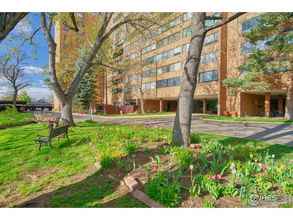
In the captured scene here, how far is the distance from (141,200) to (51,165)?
325 cm

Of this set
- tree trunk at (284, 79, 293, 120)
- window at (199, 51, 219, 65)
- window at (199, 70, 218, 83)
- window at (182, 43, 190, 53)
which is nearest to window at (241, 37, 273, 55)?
window at (199, 51, 219, 65)

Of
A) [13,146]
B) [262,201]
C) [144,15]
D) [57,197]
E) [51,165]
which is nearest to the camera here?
[262,201]

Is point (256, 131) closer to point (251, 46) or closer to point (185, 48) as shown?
point (251, 46)

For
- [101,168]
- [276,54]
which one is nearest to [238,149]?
[101,168]

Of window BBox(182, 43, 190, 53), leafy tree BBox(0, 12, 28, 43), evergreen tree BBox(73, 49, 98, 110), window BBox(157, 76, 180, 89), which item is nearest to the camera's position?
leafy tree BBox(0, 12, 28, 43)

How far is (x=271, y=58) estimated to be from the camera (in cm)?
1518

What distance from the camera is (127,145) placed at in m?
4.60

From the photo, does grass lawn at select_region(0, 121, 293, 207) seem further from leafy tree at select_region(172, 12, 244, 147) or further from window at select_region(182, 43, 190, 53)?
window at select_region(182, 43, 190, 53)

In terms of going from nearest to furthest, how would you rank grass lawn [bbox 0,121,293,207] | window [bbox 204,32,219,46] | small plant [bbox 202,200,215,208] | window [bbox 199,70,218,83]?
1. small plant [bbox 202,200,215,208]
2. grass lawn [bbox 0,121,293,207]
3. window [bbox 204,32,219,46]
4. window [bbox 199,70,218,83]

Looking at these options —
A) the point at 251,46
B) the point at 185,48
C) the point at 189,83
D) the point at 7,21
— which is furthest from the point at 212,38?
the point at 7,21

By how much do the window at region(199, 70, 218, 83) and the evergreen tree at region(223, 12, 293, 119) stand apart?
3257 mm

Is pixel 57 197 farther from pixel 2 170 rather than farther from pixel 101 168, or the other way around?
pixel 2 170

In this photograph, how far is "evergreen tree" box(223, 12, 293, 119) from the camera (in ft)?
43.4

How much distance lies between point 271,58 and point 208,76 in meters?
7.20
